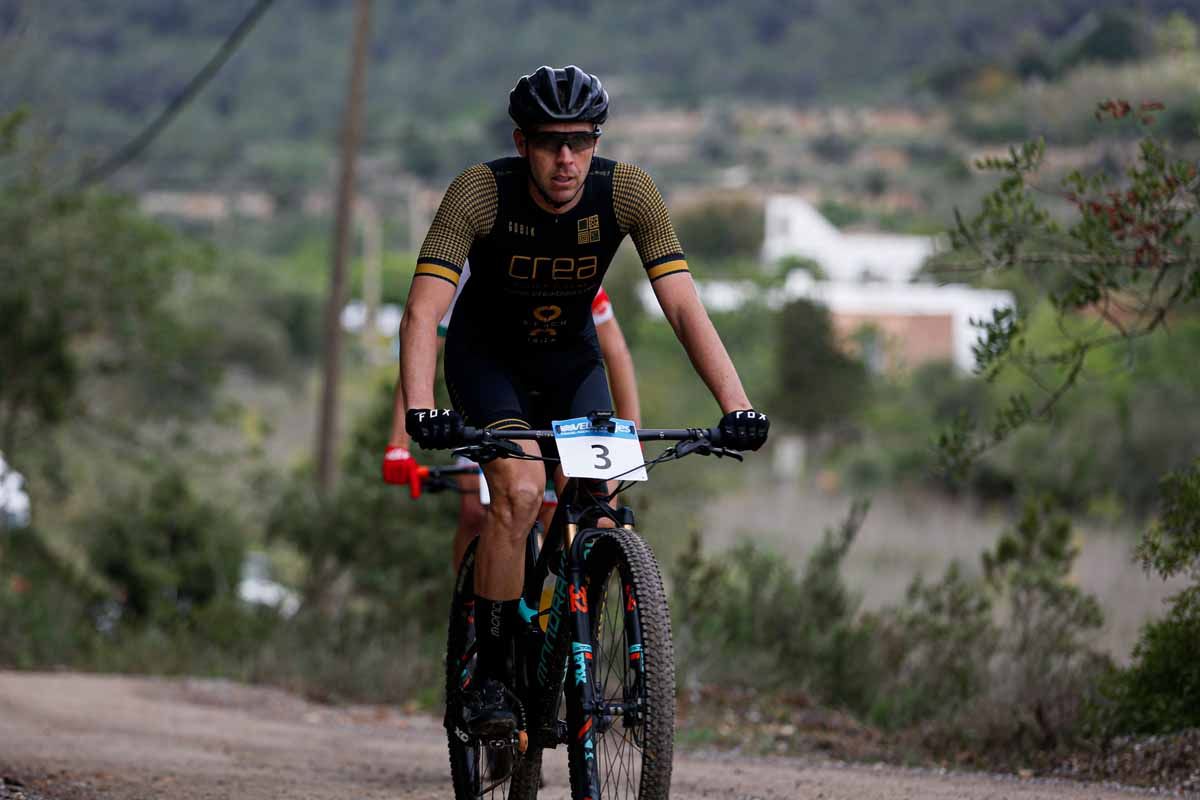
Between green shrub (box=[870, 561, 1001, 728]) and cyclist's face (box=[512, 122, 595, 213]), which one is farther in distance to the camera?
green shrub (box=[870, 561, 1001, 728])

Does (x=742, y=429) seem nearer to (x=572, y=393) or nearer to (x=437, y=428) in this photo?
(x=437, y=428)

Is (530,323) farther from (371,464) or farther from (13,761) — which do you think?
(371,464)

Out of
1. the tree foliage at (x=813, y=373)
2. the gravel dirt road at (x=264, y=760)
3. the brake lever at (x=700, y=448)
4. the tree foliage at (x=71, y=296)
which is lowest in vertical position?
the gravel dirt road at (x=264, y=760)

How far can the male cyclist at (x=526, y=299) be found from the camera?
5629mm

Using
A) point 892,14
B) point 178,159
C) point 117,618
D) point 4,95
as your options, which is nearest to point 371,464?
point 117,618

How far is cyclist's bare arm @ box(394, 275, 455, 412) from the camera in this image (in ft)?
18.3

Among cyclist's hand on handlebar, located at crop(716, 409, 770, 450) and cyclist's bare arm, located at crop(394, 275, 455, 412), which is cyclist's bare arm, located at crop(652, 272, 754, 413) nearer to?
cyclist's hand on handlebar, located at crop(716, 409, 770, 450)

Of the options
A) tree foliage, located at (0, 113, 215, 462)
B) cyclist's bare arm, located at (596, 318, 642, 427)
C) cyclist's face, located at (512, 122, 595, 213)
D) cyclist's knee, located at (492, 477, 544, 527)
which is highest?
tree foliage, located at (0, 113, 215, 462)

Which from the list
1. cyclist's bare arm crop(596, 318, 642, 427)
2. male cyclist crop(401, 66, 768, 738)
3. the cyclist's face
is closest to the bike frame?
male cyclist crop(401, 66, 768, 738)

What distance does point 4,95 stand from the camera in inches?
1038

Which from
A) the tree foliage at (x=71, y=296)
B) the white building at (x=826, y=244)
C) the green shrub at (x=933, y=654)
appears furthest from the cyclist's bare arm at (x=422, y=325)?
the white building at (x=826, y=244)

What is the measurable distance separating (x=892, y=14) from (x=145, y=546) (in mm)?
95502

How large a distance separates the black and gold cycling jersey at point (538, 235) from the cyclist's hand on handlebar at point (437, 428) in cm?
69

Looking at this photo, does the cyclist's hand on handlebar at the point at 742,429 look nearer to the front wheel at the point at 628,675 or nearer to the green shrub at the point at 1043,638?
the front wheel at the point at 628,675
